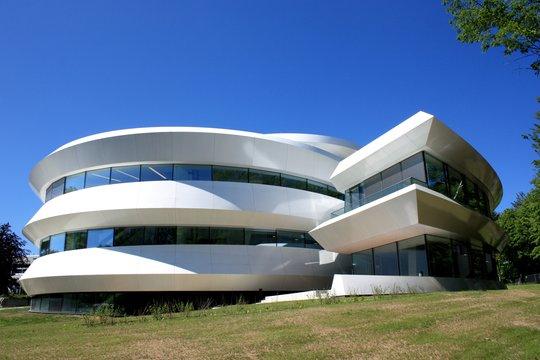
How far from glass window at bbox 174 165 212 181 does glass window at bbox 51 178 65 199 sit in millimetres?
8940

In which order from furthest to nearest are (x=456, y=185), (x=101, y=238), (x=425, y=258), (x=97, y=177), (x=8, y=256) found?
(x=8, y=256) < (x=97, y=177) < (x=101, y=238) < (x=456, y=185) < (x=425, y=258)

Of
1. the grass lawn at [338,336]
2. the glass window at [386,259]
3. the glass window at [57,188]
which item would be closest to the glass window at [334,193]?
the glass window at [386,259]

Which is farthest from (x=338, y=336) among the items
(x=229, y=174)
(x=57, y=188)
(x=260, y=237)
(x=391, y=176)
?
(x=57, y=188)

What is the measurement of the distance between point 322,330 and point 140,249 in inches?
719

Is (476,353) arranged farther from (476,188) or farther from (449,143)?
(476,188)

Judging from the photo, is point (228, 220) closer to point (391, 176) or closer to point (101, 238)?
point (101, 238)

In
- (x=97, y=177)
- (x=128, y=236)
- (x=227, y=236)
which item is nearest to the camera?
(x=128, y=236)

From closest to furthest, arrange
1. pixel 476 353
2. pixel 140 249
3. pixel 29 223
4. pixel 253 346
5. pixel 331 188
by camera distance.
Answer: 1. pixel 476 353
2. pixel 253 346
3. pixel 140 249
4. pixel 29 223
5. pixel 331 188

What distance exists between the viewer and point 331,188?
3459 cm

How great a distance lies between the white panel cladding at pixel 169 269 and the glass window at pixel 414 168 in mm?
10222

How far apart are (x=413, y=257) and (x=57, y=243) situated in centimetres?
2343

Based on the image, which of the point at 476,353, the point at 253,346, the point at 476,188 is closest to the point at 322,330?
the point at 253,346

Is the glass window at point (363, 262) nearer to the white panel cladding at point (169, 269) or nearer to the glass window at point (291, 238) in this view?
the white panel cladding at point (169, 269)

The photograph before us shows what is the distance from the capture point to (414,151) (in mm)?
24047
